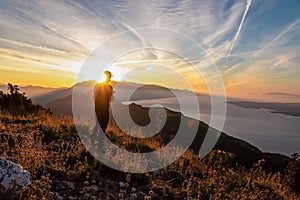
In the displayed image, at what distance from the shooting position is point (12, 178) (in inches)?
159

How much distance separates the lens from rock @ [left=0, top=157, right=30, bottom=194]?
393 cm

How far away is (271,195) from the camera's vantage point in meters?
7.86

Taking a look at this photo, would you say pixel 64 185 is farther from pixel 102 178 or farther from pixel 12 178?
pixel 12 178

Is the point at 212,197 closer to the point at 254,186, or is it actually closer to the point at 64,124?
the point at 254,186

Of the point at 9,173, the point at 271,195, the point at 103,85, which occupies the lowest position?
the point at 271,195

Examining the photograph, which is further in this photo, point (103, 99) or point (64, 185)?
point (103, 99)

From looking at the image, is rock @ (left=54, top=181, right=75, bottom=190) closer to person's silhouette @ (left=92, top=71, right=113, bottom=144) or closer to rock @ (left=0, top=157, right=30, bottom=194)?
rock @ (left=0, top=157, right=30, bottom=194)

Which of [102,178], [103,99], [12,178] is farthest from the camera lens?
[103,99]

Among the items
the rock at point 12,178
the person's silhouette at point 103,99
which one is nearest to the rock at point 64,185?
the rock at point 12,178

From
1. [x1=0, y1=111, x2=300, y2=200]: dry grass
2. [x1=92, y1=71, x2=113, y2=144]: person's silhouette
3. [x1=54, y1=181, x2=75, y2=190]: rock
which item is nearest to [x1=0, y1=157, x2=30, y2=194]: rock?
[x1=0, y1=111, x2=300, y2=200]: dry grass

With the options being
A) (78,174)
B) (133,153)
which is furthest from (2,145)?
(133,153)

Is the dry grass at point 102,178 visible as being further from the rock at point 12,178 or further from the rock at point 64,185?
the rock at point 12,178

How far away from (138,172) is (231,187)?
8.41 ft

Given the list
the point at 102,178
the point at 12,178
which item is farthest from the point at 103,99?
the point at 12,178
